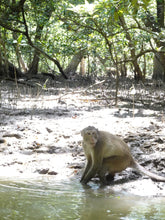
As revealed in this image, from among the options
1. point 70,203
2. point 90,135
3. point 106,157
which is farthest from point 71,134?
point 70,203

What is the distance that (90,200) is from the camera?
12.6ft

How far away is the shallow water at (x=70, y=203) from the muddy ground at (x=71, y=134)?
0.42 meters

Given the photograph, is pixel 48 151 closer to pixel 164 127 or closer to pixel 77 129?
pixel 77 129

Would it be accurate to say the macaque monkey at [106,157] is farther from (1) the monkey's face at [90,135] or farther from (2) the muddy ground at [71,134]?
(2) the muddy ground at [71,134]

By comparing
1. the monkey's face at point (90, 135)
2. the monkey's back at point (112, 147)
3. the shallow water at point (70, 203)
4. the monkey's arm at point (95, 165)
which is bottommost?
the shallow water at point (70, 203)

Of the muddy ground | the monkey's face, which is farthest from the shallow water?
the monkey's face

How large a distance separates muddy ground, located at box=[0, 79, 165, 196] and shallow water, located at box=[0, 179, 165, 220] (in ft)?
1.37

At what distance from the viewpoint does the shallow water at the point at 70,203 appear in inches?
127

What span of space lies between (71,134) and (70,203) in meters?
3.19

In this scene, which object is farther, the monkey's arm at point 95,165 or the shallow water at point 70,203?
the monkey's arm at point 95,165

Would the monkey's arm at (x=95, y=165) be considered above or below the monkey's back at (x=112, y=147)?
below

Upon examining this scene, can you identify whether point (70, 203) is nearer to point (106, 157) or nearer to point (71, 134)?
point (106, 157)

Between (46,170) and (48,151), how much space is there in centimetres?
83

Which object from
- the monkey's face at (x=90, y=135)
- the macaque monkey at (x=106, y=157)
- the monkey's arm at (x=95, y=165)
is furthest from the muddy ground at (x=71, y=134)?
the monkey's face at (x=90, y=135)
